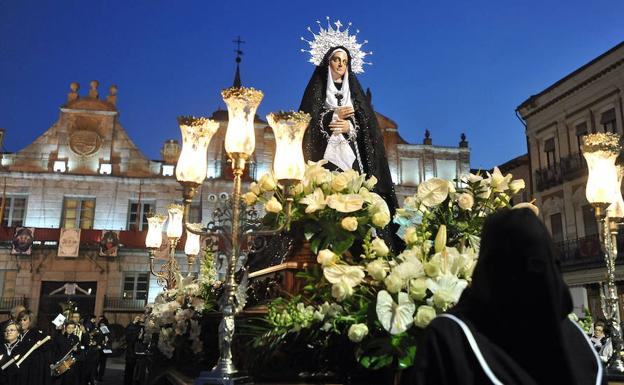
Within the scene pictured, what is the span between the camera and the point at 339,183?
3.78 m

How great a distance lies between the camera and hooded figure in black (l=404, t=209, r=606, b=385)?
5.27 feet

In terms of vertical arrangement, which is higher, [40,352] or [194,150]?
[194,150]

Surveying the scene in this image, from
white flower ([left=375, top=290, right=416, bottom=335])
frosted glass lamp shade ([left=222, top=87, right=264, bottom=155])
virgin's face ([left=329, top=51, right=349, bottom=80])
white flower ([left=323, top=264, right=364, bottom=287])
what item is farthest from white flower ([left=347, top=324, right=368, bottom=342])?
virgin's face ([left=329, top=51, right=349, bottom=80])

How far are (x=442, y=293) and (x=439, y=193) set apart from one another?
134 centimetres

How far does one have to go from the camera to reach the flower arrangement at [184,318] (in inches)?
209

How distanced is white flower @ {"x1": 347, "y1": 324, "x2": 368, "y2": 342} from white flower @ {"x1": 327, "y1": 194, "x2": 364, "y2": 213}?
0.96 meters

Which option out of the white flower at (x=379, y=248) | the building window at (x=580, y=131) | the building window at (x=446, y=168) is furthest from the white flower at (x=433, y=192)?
the building window at (x=446, y=168)

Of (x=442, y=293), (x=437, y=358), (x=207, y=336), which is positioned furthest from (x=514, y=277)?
(x=207, y=336)

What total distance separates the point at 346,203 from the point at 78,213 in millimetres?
27297

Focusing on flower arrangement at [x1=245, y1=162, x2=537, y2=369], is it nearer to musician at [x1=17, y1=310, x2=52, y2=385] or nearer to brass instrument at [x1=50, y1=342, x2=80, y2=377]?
musician at [x1=17, y1=310, x2=52, y2=385]

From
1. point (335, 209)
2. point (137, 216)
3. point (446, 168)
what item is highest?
point (446, 168)

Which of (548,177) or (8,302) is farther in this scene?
(548,177)

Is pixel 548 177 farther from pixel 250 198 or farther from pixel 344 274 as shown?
pixel 344 274

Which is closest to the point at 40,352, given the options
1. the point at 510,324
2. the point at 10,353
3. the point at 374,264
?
the point at 10,353
